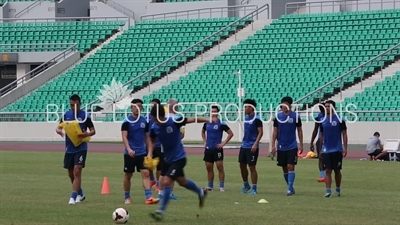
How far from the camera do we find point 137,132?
61.5 feet

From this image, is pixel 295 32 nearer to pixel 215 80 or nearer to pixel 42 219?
pixel 215 80

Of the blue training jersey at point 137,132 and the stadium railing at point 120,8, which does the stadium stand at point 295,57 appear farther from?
the blue training jersey at point 137,132

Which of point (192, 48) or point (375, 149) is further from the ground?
point (192, 48)

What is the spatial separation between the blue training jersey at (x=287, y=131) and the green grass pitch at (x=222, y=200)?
3.66ft

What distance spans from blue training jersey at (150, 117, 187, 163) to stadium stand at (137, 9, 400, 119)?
30.9m

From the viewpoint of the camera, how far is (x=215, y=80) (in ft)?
166

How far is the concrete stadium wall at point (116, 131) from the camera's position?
137ft

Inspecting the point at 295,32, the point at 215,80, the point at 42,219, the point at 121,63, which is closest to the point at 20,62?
the point at 121,63

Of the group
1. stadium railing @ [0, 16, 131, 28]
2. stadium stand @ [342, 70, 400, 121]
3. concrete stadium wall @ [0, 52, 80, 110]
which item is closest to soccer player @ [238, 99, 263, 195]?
stadium stand @ [342, 70, 400, 121]

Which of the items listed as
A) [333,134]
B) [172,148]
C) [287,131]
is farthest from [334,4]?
[172,148]

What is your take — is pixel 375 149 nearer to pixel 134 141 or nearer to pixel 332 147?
pixel 332 147

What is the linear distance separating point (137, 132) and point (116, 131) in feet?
98.5

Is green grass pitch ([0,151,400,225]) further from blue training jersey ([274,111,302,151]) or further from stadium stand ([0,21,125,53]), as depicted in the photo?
stadium stand ([0,21,125,53])

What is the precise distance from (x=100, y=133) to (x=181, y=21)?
444 inches
